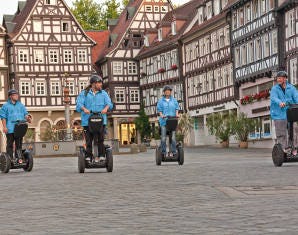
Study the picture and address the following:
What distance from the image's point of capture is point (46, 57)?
67000mm

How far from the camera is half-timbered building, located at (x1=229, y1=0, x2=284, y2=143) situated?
43688 millimetres

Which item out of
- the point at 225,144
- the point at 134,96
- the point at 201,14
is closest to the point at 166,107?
the point at 225,144

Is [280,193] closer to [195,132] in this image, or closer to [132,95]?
[195,132]

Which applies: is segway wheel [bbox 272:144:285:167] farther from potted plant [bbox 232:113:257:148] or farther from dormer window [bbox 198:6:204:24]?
dormer window [bbox 198:6:204:24]

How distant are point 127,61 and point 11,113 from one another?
175 ft

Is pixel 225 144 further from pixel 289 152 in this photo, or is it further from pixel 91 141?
pixel 91 141

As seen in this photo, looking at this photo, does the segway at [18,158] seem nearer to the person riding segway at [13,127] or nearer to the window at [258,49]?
the person riding segway at [13,127]

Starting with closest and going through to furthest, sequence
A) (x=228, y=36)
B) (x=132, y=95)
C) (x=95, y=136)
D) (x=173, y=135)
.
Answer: (x=95, y=136), (x=173, y=135), (x=228, y=36), (x=132, y=95)

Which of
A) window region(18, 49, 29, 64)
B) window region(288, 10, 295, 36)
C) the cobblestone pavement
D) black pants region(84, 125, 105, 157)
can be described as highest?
window region(18, 49, 29, 64)

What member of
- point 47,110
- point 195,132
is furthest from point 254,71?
point 47,110

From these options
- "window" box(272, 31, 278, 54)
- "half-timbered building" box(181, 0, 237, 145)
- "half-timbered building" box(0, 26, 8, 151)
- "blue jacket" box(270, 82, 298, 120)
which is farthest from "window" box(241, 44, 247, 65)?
"blue jacket" box(270, 82, 298, 120)

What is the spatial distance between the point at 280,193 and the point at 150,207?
1.91 meters

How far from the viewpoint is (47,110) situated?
6712cm

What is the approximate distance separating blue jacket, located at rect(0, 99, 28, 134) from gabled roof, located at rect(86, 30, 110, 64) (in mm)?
56808
